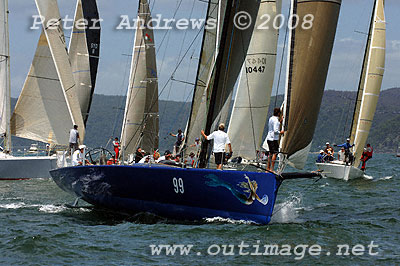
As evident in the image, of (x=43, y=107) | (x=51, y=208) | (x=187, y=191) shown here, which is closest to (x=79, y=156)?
(x=51, y=208)

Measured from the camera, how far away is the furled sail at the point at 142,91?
28.1 meters

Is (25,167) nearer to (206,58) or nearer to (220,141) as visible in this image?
(206,58)

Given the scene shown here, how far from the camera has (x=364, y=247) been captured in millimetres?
12883

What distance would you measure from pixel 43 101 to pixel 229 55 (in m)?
13.6

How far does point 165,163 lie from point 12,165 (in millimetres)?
13149

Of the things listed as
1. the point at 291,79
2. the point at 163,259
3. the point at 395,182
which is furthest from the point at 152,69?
the point at 163,259

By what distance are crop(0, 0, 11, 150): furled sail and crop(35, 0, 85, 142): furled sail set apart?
1.66m

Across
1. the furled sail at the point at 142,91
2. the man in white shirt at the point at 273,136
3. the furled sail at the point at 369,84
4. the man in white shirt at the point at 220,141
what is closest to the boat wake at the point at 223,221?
the man in white shirt at the point at 220,141

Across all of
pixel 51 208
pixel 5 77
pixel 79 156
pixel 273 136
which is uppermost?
pixel 273 136

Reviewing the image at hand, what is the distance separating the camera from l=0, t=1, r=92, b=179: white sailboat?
86.3 ft

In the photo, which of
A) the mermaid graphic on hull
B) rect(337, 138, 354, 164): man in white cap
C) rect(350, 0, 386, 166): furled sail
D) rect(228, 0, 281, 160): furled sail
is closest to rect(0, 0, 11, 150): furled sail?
rect(228, 0, 281, 160): furled sail

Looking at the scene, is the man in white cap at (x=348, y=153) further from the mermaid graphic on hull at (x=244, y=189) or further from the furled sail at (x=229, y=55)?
the mermaid graphic on hull at (x=244, y=189)

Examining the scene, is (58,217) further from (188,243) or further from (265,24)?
(265,24)

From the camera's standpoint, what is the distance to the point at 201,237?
1315cm
